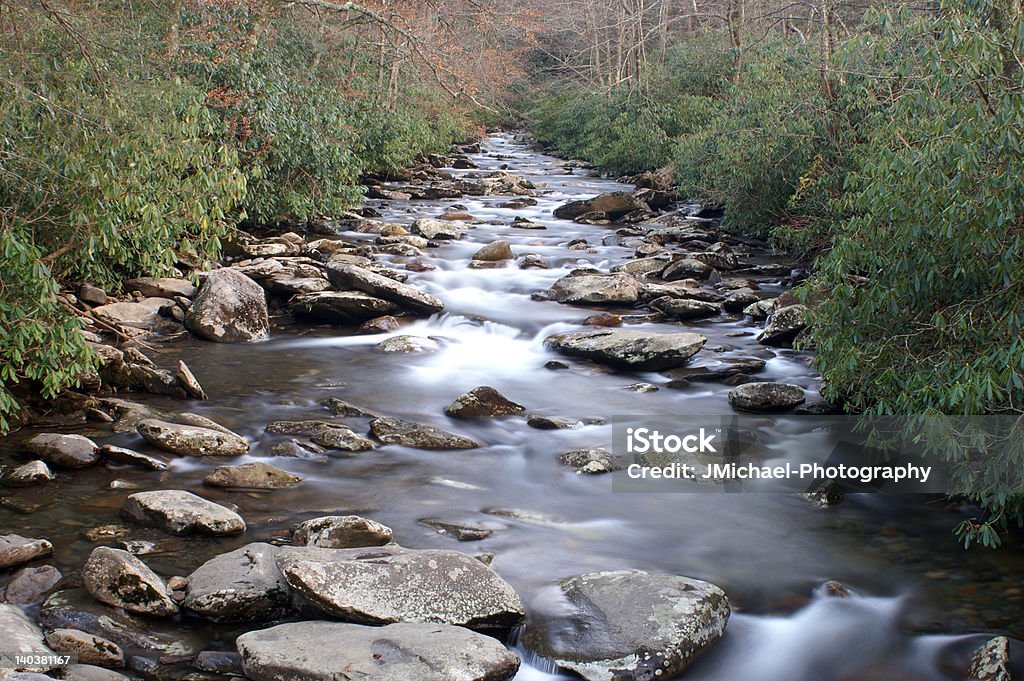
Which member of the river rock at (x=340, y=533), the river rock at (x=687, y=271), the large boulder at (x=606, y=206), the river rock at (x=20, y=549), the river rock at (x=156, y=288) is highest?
the large boulder at (x=606, y=206)

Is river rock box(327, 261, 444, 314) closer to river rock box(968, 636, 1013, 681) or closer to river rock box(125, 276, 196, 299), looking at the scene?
river rock box(125, 276, 196, 299)

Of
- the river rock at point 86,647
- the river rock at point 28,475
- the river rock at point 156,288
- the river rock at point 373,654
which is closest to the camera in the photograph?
the river rock at point 373,654

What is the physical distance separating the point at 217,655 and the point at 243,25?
13.0 metres

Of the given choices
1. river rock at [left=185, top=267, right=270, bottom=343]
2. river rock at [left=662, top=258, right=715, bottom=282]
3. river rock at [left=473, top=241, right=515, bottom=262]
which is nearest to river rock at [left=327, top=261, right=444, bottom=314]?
river rock at [left=185, top=267, right=270, bottom=343]

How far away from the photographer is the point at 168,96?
8898mm

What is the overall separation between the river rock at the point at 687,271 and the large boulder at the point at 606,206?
6.90 metres

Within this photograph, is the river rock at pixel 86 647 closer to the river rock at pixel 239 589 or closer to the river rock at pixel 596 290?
the river rock at pixel 239 589

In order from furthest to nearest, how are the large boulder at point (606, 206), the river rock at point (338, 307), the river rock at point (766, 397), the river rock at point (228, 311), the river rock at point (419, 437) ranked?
the large boulder at point (606, 206), the river rock at point (338, 307), the river rock at point (228, 311), the river rock at point (766, 397), the river rock at point (419, 437)

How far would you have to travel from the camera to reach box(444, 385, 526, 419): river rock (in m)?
9.07

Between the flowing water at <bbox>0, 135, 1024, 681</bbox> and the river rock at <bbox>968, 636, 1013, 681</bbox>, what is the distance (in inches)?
3.9

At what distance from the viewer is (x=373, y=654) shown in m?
4.24

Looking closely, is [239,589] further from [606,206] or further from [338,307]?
[606,206]

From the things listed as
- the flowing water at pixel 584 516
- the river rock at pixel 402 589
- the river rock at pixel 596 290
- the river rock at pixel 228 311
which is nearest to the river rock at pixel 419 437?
the flowing water at pixel 584 516

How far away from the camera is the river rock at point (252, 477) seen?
671 centimetres
